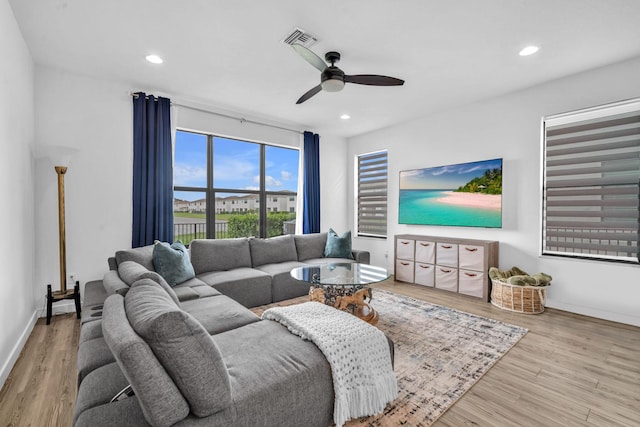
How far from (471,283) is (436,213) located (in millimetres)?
1160

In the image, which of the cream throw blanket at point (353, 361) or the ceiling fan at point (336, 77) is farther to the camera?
the ceiling fan at point (336, 77)

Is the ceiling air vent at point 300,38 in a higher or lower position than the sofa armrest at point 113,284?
higher

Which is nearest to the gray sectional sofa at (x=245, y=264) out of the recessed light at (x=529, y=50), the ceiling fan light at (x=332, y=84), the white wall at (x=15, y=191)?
the white wall at (x=15, y=191)

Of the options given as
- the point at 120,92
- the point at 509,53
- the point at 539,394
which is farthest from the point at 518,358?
the point at 120,92

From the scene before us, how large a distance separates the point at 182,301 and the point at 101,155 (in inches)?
85.2

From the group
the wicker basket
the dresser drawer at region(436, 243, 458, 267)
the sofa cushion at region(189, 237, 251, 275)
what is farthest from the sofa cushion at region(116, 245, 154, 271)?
the wicker basket

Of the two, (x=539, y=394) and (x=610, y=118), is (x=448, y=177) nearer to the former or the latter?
(x=610, y=118)

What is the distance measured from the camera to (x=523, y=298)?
10.9 ft

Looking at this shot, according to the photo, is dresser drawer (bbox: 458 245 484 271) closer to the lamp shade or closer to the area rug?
the area rug

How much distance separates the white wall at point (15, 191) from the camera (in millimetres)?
2160

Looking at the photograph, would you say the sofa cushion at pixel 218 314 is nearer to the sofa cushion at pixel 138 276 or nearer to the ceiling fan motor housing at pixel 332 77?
the sofa cushion at pixel 138 276

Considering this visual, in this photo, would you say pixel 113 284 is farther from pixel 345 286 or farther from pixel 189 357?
pixel 345 286

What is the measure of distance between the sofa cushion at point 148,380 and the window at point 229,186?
3.51 meters

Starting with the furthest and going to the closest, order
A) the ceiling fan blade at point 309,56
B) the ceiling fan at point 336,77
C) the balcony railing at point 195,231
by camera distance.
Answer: the balcony railing at point 195,231 → the ceiling fan at point 336,77 → the ceiling fan blade at point 309,56
